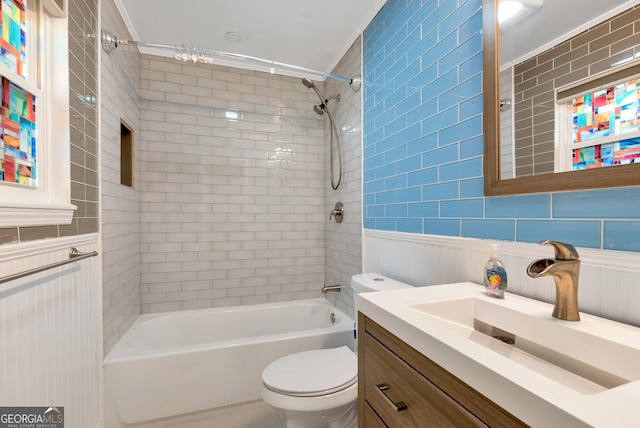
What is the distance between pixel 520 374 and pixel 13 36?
6.02 feet

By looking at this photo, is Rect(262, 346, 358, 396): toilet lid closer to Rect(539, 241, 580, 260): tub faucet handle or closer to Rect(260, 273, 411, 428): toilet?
Rect(260, 273, 411, 428): toilet

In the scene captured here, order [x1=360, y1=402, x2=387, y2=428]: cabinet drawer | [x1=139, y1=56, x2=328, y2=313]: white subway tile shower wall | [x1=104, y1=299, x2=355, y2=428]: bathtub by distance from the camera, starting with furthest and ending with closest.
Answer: [x1=139, y1=56, x2=328, y2=313]: white subway tile shower wall, [x1=104, y1=299, x2=355, y2=428]: bathtub, [x1=360, y1=402, x2=387, y2=428]: cabinet drawer

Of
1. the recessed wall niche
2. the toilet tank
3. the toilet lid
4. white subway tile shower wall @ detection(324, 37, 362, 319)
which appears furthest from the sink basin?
the recessed wall niche

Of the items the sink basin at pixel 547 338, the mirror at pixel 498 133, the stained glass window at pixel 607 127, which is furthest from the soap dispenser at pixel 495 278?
the stained glass window at pixel 607 127

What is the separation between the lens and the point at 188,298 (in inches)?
102

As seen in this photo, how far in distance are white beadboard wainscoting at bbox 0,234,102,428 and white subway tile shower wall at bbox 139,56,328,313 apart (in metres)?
0.99

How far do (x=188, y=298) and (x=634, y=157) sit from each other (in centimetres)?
287

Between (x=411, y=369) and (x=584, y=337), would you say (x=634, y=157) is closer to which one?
(x=584, y=337)

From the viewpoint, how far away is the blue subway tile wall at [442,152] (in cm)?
85

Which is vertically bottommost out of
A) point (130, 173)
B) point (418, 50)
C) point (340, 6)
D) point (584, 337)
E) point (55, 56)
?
point (584, 337)

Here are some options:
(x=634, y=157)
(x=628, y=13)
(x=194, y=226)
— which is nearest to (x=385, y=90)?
(x=628, y=13)

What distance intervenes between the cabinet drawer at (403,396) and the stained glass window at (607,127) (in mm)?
760

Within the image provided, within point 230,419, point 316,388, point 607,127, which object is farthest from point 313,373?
point 607,127

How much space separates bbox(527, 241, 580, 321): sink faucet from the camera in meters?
0.74
